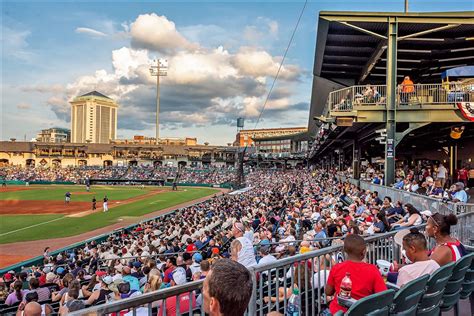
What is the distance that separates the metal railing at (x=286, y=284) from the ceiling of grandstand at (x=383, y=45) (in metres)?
12.5

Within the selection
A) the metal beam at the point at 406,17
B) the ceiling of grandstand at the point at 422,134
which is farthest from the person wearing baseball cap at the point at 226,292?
the ceiling of grandstand at the point at 422,134

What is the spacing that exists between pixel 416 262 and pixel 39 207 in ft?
145

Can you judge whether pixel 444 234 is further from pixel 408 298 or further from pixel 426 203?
pixel 426 203

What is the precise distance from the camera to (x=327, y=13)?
18188 millimetres

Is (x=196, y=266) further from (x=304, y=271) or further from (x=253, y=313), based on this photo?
(x=253, y=313)

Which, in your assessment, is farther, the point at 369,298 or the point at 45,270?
the point at 45,270

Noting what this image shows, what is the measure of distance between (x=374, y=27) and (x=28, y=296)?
60.0ft

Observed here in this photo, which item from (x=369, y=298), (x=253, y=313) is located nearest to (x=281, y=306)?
(x=253, y=313)

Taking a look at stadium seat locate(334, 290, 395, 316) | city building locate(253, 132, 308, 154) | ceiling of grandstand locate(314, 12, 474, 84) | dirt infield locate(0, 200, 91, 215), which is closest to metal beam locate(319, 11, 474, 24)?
ceiling of grandstand locate(314, 12, 474, 84)

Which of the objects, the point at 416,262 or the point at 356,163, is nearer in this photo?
the point at 416,262

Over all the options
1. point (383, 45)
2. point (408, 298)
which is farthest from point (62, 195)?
point (408, 298)

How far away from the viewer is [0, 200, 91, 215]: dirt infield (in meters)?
38.9

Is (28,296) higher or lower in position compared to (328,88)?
lower

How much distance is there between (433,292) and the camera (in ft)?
13.4
